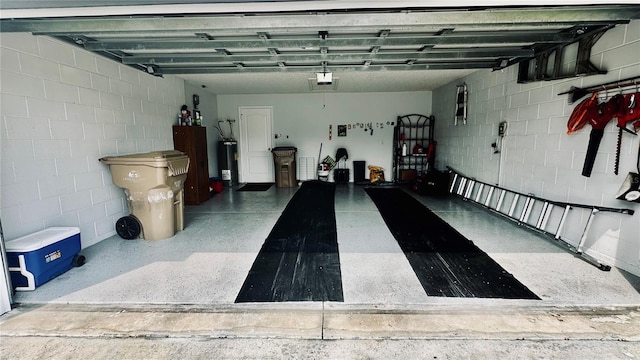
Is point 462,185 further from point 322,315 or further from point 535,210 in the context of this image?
point 322,315

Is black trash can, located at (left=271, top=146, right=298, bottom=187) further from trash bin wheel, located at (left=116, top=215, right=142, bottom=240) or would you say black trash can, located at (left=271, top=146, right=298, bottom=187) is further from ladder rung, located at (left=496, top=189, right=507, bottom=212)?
ladder rung, located at (left=496, top=189, right=507, bottom=212)

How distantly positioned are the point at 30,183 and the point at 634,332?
4961 mm

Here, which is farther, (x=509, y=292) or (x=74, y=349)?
(x=509, y=292)

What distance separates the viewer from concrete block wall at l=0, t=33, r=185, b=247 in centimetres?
253

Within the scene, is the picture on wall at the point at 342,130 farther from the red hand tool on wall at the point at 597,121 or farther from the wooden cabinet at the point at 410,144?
the red hand tool on wall at the point at 597,121

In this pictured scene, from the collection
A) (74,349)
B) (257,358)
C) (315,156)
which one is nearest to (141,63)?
(74,349)

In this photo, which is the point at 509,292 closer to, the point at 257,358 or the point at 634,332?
the point at 634,332

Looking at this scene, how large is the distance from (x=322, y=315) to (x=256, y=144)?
638 cm

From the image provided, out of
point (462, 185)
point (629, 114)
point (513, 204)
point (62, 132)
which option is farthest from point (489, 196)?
point (62, 132)

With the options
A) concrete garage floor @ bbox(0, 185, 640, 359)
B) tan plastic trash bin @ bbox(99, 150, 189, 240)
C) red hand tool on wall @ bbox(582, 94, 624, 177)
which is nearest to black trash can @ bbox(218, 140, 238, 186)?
tan plastic trash bin @ bbox(99, 150, 189, 240)

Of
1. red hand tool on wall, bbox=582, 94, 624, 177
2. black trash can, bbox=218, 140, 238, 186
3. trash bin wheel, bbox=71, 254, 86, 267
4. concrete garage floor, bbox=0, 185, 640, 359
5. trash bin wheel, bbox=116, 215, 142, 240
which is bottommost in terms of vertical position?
concrete garage floor, bbox=0, 185, 640, 359

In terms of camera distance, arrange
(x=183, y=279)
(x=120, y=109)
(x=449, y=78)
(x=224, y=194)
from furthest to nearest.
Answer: (x=224, y=194) < (x=449, y=78) < (x=120, y=109) < (x=183, y=279)

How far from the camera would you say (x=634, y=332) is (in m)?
1.87

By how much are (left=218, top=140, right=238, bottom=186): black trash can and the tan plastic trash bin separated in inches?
138
